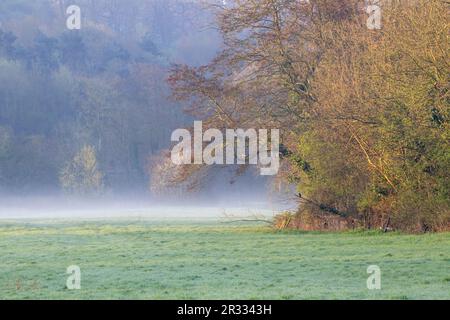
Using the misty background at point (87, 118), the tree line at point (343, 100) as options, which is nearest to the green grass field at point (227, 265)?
the tree line at point (343, 100)

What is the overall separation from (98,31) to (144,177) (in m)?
17.3

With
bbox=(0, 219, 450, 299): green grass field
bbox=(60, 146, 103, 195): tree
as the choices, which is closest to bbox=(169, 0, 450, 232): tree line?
bbox=(0, 219, 450, 299): green grass field

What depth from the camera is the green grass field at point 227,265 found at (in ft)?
53.3

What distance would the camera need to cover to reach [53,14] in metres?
99.8

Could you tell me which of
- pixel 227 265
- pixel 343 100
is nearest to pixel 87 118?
pixel 343 100

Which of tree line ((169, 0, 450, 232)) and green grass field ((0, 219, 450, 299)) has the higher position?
tree line ((169, 0, 450, 232))

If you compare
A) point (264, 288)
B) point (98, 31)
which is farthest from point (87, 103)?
point (264, 288)

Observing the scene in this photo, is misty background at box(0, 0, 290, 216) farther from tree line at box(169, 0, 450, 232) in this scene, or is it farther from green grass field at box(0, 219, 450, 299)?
green grass field at box(0, 219, 450, 299)

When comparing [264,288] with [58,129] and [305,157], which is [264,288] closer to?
[305,157]

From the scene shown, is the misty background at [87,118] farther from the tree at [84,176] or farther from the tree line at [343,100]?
the tree line at [343,100]

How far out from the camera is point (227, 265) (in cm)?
2088

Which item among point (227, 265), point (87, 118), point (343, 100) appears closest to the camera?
point (227, 265)

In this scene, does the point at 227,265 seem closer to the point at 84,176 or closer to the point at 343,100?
the point at 343,100

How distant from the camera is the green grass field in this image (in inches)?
639
